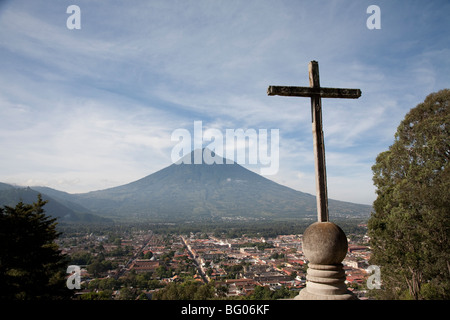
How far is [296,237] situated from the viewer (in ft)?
237

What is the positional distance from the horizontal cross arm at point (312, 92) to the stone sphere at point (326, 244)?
5.84 feet

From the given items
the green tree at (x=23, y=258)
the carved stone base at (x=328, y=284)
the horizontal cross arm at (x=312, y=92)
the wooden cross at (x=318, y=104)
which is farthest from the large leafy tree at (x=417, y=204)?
the green tree at (x=23, y=258)

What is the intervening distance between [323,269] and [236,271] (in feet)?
111

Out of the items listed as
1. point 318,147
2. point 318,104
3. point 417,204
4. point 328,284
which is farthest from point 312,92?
point 417,204

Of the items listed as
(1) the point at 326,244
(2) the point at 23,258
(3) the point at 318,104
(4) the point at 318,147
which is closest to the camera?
(1) the point at 326,244

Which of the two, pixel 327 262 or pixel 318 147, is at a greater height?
pixel 318 147

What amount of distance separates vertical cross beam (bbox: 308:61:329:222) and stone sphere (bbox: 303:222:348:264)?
1.12 feet

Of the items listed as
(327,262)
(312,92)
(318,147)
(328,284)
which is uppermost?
(312,92)

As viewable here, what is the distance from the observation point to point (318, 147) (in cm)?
386

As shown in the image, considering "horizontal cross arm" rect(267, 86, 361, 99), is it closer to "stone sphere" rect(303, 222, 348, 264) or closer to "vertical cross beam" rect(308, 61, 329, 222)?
"vertical cross beam" rect(308, 61, 329, 222)

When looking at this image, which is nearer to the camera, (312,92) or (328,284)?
(328,284)

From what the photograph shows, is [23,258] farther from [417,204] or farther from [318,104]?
[417,204]

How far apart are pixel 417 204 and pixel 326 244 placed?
21.6ft
